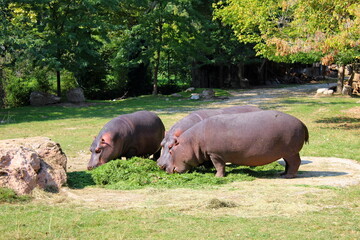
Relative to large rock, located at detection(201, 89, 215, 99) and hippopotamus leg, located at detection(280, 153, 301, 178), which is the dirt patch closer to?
hippopotamus leg, located at detection(280, 153, 301, 178)

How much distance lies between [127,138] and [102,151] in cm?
76

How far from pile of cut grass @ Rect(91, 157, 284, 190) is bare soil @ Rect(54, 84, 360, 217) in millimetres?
395

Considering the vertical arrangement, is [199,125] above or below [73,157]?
above

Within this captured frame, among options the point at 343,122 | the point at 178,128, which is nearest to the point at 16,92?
the point at 343,122

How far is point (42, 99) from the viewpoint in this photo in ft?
101

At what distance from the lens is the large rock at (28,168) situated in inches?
318

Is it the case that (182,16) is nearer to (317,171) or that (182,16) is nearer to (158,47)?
(158,47)

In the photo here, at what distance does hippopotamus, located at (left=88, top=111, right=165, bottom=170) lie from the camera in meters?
11.5

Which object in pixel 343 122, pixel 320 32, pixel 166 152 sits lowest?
pixel 343 122

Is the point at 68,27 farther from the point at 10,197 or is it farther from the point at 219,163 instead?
the point at 10,197

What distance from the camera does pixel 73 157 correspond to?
527 inches

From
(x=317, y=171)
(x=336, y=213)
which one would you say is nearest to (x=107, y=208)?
(x=336, y=213)

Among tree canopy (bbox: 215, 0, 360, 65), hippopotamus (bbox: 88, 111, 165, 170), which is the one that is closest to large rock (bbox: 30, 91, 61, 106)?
tree canopy (bbox: 215, 0, 360, 65)

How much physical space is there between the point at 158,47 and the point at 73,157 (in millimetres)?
22017
